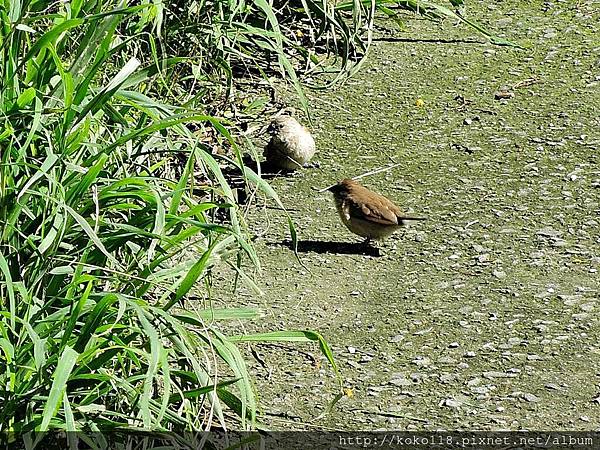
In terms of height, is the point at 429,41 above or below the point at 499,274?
above

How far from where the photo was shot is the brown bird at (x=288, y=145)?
489 cm

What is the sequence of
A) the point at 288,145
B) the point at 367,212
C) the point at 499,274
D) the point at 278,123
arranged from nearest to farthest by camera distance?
the point at 499,274
the point at 367,212
the point at 288,145
the point at 278,123

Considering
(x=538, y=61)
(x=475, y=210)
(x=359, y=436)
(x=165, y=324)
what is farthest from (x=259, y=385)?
(x=538, y=61)

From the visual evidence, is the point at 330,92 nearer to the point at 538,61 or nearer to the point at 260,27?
the point at 260,27

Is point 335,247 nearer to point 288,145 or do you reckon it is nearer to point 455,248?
point 455,248

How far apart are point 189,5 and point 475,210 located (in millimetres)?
1438

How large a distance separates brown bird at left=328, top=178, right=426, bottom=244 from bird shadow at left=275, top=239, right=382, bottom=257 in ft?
0.14

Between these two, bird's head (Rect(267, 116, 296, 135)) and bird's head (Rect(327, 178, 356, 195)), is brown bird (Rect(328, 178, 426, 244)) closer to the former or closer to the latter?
Result: bird's head (Rect(327, 178, 356, 195))

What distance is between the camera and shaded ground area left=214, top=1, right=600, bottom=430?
363cm

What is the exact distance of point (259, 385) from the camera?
3.67 meters

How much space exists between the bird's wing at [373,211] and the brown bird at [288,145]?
522 mm

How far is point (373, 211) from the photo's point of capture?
441 cm

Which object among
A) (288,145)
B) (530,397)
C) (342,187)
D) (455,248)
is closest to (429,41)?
(288,145)

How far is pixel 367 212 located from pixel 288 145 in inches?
24.6
